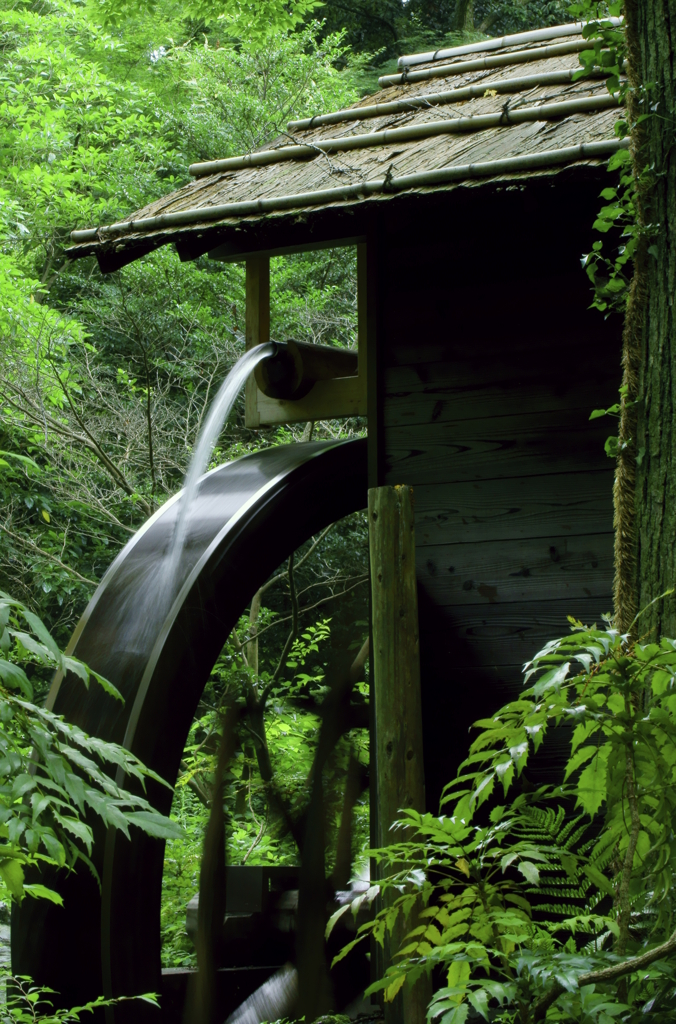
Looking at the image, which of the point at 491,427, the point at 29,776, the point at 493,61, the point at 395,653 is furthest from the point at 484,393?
the point at 29,776

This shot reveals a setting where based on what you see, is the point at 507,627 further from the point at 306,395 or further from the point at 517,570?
the point at 306,395

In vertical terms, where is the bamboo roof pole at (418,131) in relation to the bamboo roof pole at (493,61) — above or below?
below

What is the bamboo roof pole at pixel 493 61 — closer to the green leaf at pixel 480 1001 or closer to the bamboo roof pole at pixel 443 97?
the bamboo roof pole at pixel 443 97

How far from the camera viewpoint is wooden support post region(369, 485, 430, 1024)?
2.86 metres

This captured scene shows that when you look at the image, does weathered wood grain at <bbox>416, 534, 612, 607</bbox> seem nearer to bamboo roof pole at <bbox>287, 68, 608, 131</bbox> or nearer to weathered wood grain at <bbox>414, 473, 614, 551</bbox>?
weathered wood grain at <bbox>414, 473, 614, 551</bbox>

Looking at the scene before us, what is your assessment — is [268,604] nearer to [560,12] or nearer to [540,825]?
[540,825]

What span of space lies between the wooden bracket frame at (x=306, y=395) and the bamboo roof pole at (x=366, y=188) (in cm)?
76

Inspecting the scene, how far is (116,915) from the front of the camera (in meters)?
3.29

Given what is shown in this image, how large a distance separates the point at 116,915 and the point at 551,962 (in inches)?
95.4

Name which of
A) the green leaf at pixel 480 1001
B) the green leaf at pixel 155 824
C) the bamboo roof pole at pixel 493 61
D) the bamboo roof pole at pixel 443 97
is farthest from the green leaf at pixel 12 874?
the bamboo roof pole at pixel 493 61

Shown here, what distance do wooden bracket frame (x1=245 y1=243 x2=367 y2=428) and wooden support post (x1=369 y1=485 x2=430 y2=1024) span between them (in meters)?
0.98

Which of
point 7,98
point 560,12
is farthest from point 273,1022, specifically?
point 560,12

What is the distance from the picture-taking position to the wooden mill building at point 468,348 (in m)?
3.18

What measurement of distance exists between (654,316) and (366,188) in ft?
4.70
